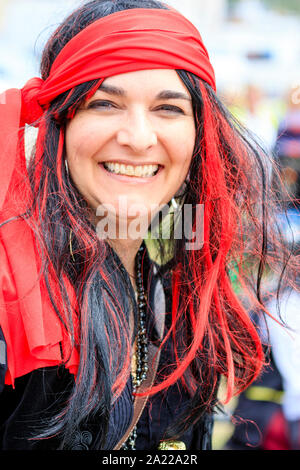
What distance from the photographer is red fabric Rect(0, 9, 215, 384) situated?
1.22 metres

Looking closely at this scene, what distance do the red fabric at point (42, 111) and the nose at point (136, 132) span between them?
125 millimetres

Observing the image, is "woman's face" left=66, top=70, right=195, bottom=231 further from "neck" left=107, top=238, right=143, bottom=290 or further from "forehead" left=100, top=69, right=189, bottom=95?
"neck" left=107, top=238, right=143, bottom=290

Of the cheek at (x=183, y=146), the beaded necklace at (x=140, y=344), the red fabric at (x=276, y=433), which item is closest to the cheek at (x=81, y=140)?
the cheek at (x=183, y=146)

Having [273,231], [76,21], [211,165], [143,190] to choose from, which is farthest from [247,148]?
[76,21]

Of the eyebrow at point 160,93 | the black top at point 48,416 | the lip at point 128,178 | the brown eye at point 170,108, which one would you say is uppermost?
the eyebrow at point 160,93

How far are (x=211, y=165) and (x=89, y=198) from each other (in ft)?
Answer: 1.35

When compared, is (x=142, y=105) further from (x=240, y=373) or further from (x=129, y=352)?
(x=240, y=373)

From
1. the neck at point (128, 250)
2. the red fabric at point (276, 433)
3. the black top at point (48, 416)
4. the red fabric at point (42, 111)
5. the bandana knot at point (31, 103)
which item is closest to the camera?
the red fabric at point (42, 111)

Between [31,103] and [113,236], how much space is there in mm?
460

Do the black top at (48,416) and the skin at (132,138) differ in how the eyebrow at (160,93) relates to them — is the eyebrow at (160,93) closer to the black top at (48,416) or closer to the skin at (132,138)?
the skin at (132,138)

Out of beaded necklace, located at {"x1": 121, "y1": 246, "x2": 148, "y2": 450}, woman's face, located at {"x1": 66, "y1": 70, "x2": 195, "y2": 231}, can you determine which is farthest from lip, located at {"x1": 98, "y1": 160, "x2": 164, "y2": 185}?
beaded necklace, located at {"x1": 121, "y1": 246, "x2": 148, "y2": 450}

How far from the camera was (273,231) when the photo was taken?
1745mm

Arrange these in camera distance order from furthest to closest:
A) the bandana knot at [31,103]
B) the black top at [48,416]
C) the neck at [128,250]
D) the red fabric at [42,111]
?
the neck at [128,250]
the bandana knot at [31,103]
the black top at [48,416]
the red fabric at [42,111]

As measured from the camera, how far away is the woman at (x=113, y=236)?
1289 mm
